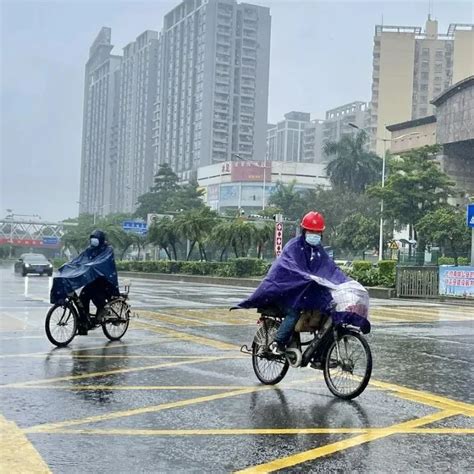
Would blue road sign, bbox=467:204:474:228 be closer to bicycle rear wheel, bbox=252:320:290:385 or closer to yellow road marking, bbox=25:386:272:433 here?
bicycle rear wheel, bbox=252:320:290:385

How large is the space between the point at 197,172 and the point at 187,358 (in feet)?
392

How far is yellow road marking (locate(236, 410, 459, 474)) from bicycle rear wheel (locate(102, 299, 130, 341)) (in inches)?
226

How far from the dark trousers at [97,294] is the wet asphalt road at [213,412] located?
554mm

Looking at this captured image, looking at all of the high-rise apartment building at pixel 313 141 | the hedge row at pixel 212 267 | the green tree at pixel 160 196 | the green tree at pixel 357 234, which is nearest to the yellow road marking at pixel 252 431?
the hedge row at pixel 212 267

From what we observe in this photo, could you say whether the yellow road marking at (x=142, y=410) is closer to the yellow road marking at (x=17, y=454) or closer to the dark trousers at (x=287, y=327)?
the yellow road marking at (x=17, y=454)

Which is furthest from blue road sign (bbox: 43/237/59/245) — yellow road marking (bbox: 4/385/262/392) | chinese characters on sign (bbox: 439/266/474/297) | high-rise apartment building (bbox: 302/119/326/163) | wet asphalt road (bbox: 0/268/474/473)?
yellow road marking (bbox: 4/385/262/392)

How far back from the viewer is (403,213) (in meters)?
42.4

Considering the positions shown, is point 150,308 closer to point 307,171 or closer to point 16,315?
point 16,315

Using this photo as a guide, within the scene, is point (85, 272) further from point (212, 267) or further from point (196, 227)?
point (196, 227)

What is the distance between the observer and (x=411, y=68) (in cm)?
11181

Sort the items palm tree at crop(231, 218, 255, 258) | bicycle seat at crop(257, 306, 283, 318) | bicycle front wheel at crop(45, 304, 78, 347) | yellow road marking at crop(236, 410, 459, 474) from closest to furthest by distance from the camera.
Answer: yellow road marking at crop(236, 410, 459, 474) → bicycle seat at crop(257, 306, 283, 318) → bicycle front wheel at crop(45, 304, 78, 347) → palm tree at crop(231, 218, 255, 258)

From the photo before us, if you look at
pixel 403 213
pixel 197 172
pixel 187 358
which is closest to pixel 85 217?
pixel 197 172

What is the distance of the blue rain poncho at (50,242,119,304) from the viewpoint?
979 centimetres

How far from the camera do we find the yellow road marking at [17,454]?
416cm
